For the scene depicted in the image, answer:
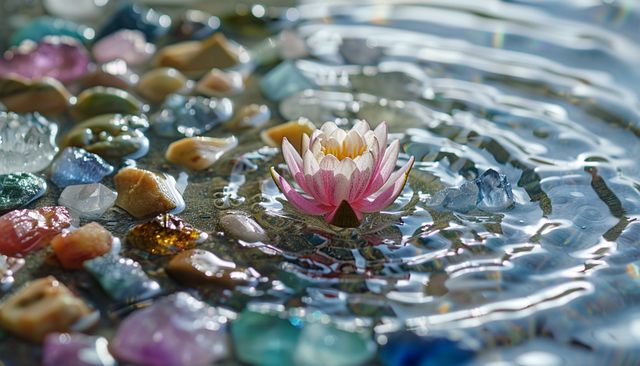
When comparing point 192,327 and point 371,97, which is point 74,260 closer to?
point 192,327

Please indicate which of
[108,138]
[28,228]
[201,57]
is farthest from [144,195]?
[201,57]

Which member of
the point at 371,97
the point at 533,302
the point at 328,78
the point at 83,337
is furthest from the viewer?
the point at 328,78

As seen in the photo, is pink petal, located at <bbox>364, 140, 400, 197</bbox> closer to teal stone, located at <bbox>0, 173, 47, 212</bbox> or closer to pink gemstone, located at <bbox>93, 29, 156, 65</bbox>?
teal stone, located at <bbox>0, 173, 47, 212</bbox>

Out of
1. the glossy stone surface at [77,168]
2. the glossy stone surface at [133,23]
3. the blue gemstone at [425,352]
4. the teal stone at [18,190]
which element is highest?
the glossy stone surface at [133,23]

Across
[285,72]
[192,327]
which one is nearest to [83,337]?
[192,327]

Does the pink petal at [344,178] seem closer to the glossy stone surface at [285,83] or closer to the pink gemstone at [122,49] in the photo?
the glossy stone surface at [285,83]

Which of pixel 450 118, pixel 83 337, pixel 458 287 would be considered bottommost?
pixel 83 337

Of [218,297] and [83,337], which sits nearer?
[83,337]

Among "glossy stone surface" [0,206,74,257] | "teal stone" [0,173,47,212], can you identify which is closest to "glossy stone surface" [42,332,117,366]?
"glossy stone surface" [0,206,74,257]

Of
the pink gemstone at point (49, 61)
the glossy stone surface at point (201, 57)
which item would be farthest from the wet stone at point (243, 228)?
the pink gemstone at point (49, 61)
